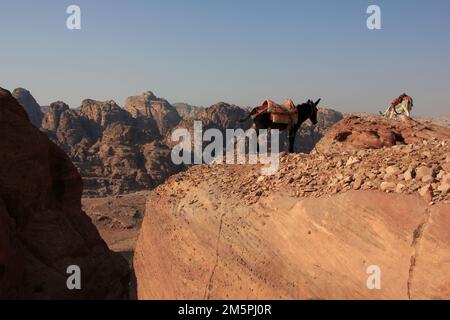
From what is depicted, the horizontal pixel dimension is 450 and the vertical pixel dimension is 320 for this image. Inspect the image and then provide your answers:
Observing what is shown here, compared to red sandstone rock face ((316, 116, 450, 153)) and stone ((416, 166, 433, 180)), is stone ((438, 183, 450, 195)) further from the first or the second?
red sandstone rock face ((316, 116, 450, 153))

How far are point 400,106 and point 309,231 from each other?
39.0 ft

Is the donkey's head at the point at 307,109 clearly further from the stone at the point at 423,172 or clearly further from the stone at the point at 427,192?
the stone at the point at 427,192

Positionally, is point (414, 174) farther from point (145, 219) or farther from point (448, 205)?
point (145, 219)

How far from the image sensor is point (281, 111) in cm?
1469

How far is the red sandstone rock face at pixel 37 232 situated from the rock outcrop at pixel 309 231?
3359 millimetres

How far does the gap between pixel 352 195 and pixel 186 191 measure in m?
4.94

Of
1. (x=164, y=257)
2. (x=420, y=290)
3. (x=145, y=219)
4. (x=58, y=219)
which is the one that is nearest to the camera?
(x=420, y=290)

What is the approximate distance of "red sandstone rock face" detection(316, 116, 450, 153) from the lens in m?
13.6

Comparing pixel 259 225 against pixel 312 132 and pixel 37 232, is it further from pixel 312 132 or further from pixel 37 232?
pixel 312 132

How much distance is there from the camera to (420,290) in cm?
692

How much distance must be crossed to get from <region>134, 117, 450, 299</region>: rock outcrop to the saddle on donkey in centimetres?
310
